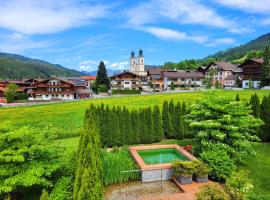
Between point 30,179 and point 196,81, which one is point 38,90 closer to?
point 196,81

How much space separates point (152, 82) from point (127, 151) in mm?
72077

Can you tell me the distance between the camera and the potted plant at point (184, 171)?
11930 mm

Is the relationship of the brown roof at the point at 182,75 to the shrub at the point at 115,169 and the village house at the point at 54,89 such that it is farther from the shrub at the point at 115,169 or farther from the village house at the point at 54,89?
the shrub at the point at 115,169

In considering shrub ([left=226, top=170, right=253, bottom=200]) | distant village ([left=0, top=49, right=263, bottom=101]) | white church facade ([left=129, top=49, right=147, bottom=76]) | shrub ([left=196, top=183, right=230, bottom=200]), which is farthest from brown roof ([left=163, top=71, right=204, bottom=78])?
shrub ([left=196, top=183, right=230, bottom=200])

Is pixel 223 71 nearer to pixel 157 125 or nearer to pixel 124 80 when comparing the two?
pixel 124 80

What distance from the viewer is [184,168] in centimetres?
1216

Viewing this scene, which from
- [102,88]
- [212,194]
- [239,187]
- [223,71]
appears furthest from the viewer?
[223,71]

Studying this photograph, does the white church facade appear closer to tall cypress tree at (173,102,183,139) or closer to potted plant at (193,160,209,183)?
tall cypress tree at (173,102,183,139)

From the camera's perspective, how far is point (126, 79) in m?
77.3

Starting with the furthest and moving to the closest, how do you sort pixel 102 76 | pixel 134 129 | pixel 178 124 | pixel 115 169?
pixel 102 76, pixel 178 124, pixel 134 129, pixel 115 169

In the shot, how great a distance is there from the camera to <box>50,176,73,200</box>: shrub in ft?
31.3

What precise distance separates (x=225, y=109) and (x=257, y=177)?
4.27 m

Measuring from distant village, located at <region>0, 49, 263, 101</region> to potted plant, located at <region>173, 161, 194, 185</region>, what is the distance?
56.5m

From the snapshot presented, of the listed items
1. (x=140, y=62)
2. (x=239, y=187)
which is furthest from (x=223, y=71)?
(x=239, y=187)
